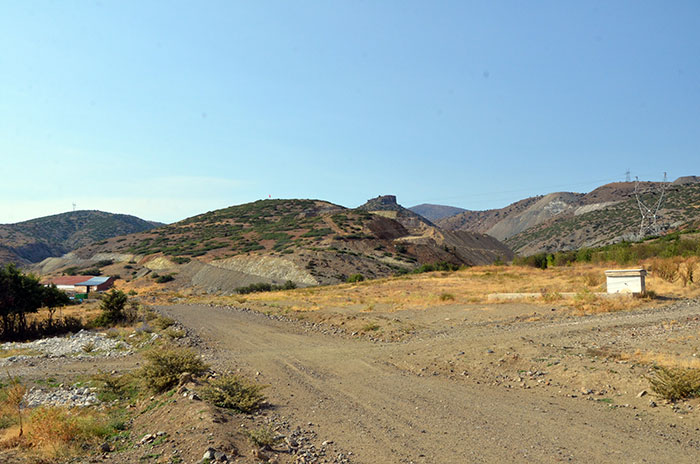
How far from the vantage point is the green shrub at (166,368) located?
11.6m

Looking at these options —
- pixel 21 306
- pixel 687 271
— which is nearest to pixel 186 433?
pixel 21 306

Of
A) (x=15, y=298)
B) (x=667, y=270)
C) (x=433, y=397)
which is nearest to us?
(x=433, y=397)

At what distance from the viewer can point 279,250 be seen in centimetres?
8200

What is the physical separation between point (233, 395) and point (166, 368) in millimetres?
2724

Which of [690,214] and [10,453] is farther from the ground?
[690,214]

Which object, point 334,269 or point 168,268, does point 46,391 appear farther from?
point 168,268

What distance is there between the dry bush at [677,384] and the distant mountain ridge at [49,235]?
484 ft

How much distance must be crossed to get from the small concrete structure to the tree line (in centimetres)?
2951

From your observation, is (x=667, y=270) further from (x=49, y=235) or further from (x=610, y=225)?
(x=49, y=235)

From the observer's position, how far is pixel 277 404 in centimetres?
1051

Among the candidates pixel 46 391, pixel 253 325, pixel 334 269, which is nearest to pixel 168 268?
pixel 334 269

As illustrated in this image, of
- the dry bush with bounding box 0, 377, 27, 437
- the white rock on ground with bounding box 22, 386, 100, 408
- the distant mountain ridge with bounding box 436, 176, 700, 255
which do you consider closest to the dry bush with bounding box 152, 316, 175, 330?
the dry bush with bounding box 0, 377, 27, 437

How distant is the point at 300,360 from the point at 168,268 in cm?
7181

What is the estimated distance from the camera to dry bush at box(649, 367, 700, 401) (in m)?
9.03
